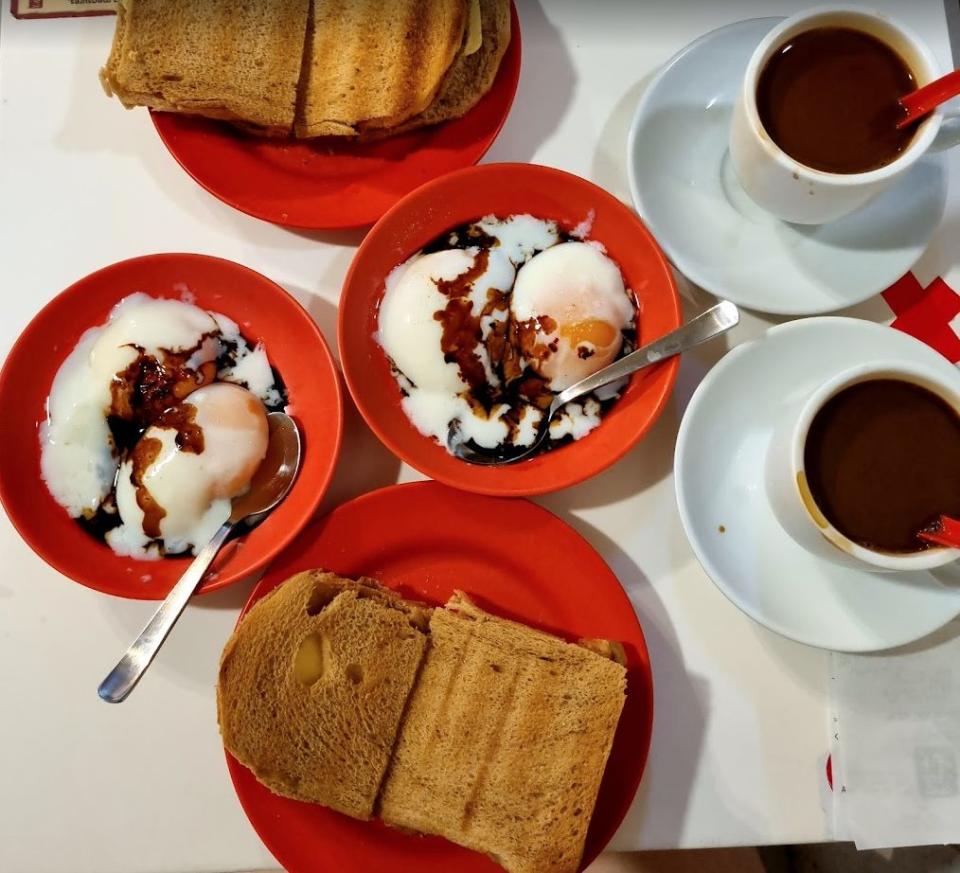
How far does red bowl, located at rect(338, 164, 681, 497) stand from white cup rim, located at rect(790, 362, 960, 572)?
0.66ft

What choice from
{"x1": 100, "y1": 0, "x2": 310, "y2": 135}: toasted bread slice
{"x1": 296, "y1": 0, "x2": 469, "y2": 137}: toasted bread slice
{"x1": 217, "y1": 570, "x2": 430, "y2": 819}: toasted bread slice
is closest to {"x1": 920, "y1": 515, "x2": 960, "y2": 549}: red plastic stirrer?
{"x1": 217, "y1": 570, "x2": 430, "y2": 819}: toasted bread slice

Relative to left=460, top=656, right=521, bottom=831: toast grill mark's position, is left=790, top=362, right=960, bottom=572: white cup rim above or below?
above

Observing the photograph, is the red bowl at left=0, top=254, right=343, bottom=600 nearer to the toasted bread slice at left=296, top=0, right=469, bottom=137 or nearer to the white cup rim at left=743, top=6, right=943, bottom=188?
the toasted bread slice at left=296, top=0, right=469, bottom=137

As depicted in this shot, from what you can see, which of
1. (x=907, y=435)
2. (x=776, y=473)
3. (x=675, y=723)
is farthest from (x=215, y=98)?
(x=675, y=723)

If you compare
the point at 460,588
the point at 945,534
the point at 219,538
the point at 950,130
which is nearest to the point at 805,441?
the point at 945,534

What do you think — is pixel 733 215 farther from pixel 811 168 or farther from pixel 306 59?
pixel 306 59

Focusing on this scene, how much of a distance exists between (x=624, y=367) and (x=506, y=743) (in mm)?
572

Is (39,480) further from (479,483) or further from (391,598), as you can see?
(479,483)

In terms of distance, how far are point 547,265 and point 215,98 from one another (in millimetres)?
573

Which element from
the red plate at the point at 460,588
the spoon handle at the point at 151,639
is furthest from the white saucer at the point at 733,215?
the spoon handle at the point at 151,639

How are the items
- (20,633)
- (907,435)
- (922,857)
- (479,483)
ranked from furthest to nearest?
(922,857)
(20,633)
(479,483)
(907,435)

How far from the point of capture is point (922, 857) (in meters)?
1.47

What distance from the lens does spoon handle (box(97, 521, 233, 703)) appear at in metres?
1.10

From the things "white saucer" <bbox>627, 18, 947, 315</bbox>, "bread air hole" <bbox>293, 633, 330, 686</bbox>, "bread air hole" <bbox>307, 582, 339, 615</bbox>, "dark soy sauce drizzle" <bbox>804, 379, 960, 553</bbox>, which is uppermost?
"white saucer" <bbox>627, 18, 947, 315</bbox>
